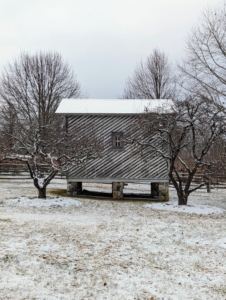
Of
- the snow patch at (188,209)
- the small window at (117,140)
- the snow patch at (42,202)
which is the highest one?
the small window at (117,140)

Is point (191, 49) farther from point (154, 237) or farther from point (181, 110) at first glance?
point (154, 237)

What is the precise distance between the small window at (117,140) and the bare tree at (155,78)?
47.8ft

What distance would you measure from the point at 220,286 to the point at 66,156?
915cm

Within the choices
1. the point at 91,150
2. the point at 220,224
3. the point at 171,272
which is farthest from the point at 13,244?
the point at 91,150

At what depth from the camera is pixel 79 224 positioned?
8977 mm

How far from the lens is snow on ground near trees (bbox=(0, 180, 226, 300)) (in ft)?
16.3

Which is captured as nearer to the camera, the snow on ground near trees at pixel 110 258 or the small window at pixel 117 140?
the snow on ground near trees at pixel 110 258

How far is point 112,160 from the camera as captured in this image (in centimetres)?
1628

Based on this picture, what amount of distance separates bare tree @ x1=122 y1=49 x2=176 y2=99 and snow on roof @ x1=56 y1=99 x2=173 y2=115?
12805 millimetres

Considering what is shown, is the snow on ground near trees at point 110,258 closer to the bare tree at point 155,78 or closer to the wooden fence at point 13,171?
the wooden fence at point 13,171

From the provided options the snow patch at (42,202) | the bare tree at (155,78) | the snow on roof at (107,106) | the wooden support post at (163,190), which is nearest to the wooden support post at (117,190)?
the wooden support post at (163,190)

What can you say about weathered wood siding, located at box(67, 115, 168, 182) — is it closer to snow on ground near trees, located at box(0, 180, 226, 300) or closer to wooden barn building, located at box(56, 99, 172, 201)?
wooden barn building, located at box(56, 99, 172, 201)

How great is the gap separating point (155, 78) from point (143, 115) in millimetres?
16995

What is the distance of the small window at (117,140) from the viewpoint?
16.4m
